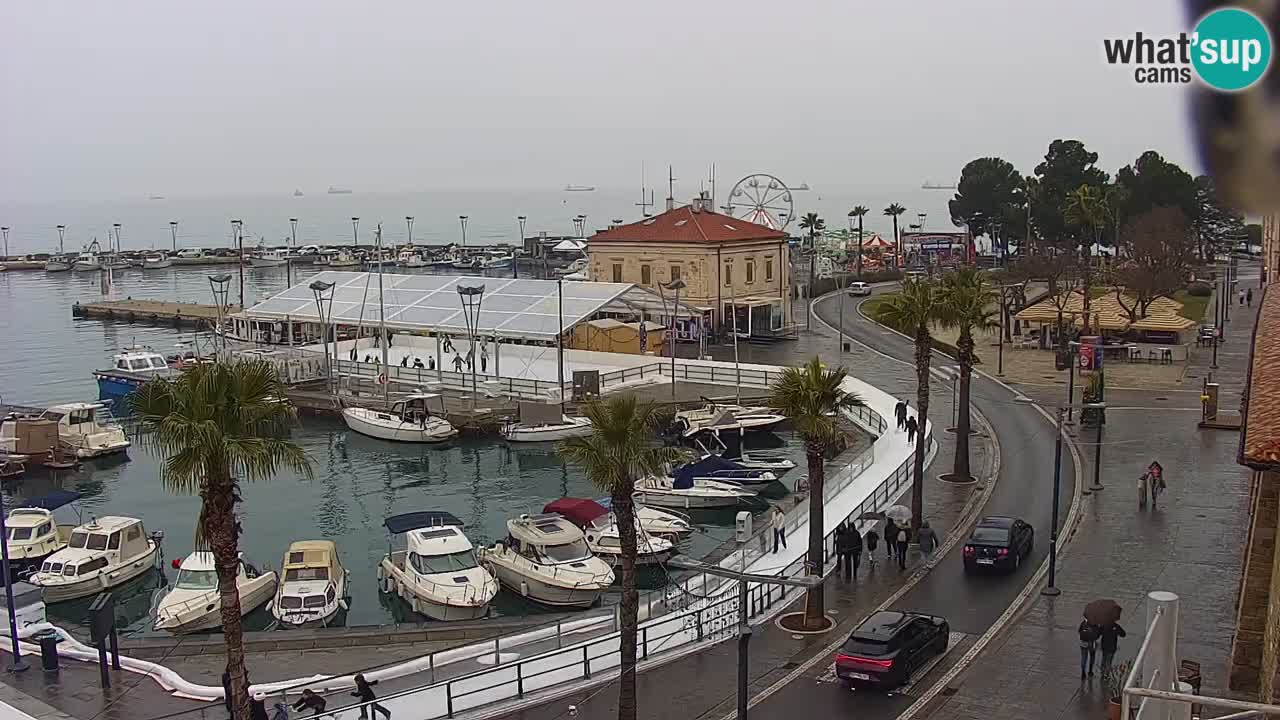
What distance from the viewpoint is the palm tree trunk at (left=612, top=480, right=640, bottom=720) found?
2047 centimetres

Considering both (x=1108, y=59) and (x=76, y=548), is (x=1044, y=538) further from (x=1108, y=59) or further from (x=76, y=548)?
(x=76, y=548)

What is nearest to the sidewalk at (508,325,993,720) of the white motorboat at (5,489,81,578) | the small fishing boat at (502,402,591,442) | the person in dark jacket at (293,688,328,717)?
the person in dark jacket at (293,688,328,717)

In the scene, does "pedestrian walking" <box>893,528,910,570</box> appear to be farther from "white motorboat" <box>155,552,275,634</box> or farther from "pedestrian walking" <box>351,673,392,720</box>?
"white motorboat" <box>155,552,275,634</box>

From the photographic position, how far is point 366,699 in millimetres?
21016

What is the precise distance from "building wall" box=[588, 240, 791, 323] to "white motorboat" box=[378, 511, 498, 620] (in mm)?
46604

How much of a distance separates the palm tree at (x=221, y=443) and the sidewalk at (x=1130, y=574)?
11421mm

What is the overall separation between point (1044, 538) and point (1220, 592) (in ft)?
19.5

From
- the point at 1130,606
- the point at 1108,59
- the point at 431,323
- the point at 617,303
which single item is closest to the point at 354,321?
the point at 431,323

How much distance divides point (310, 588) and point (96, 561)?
8008 millimetres

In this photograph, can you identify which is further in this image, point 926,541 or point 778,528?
point 778,528

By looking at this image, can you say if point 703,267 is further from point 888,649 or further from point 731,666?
point 888,649

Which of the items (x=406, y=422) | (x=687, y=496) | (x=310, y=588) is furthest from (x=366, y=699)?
(x=406, y=422)

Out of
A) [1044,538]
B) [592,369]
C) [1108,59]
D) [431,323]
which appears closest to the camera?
[1108,59]

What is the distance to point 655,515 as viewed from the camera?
129ft
